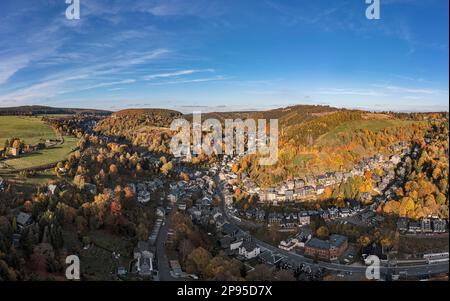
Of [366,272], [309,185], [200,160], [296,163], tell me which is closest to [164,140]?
[200,160]

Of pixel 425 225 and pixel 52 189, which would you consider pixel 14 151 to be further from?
pixel 425 225

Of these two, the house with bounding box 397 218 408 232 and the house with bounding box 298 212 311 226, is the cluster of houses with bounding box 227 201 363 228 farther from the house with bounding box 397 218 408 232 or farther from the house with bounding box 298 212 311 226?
the house with bounding box 397 218 408 232

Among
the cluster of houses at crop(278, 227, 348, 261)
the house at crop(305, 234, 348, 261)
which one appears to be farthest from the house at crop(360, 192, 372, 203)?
the house at crop(305, 234, 348, 261)

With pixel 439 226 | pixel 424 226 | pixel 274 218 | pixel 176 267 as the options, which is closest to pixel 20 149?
pixel 176 267

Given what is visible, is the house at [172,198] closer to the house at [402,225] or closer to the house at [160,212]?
the house at [160,212]

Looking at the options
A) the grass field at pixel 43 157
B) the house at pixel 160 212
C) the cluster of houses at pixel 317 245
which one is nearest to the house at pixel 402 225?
the cluster of houses at pixel 317 245
